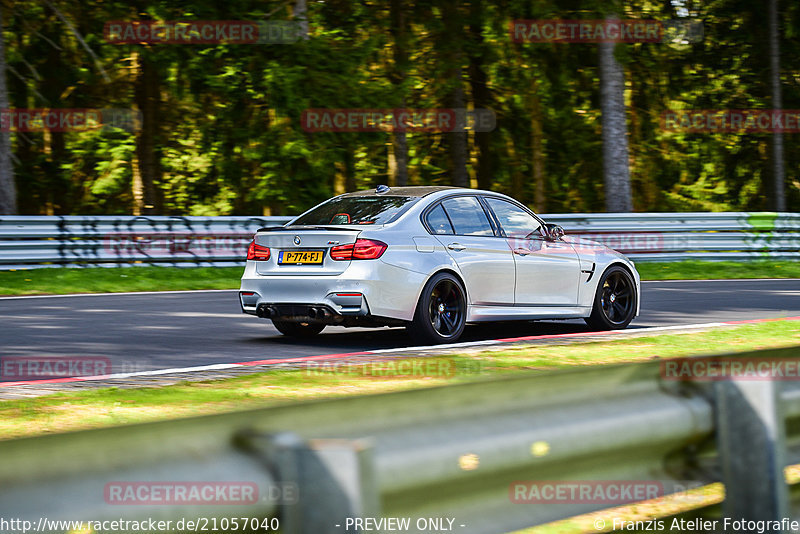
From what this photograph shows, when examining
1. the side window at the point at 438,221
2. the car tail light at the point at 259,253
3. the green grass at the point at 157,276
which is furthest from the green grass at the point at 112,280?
the side window at the point at 438,221

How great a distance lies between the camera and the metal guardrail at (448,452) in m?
2.18

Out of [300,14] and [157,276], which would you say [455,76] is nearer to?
[300,14]

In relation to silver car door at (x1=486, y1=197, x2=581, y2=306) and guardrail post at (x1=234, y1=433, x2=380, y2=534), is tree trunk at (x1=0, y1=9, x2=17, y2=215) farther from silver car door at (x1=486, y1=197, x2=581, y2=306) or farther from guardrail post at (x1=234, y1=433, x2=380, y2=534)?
guardrail post at (x1=234, y1=433, x2=380, y2=534)

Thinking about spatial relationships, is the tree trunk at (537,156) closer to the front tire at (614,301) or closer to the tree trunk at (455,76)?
the tree trunk at (455,76)

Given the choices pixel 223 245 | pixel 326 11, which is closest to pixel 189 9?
pixel 326 11

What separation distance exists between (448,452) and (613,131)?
21.9m

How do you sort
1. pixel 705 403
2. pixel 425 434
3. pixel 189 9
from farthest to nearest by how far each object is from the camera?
pixel 189 9 < pixel 705 403 < pixel 425 434

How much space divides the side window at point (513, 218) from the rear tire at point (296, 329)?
213cm

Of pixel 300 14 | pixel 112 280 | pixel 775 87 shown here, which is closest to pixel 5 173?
pixel 112 280

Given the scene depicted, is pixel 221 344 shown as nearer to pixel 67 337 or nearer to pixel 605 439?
pixel 67 337

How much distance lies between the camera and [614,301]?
11.8 meters

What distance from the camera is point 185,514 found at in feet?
7.45

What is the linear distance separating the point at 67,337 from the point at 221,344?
1503mm

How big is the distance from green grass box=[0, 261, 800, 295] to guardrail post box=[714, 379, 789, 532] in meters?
13.8
